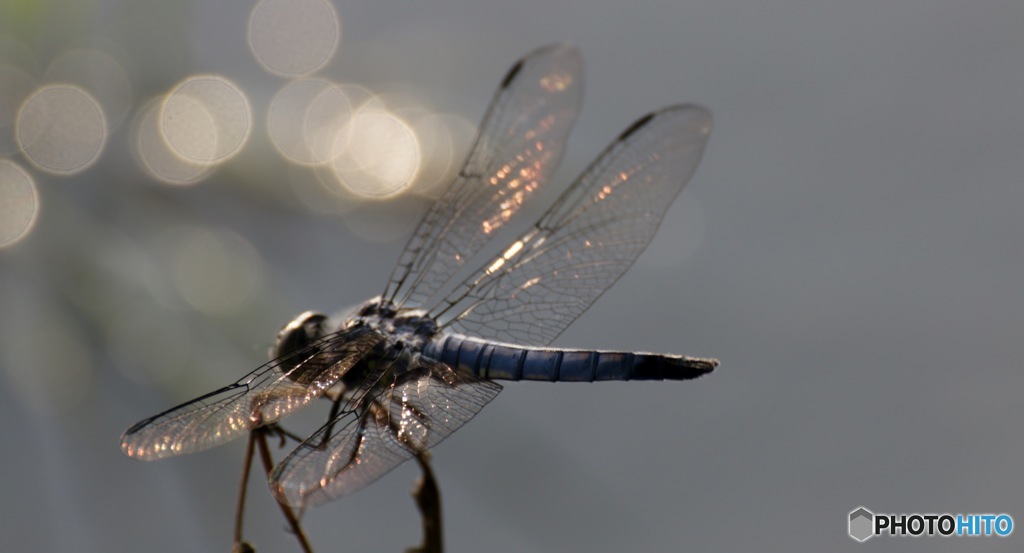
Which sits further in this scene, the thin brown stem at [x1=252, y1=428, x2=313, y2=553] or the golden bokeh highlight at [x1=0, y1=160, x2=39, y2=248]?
the golden bokeh highlight at [x1=0, y1=160, x2=39, y2=248]

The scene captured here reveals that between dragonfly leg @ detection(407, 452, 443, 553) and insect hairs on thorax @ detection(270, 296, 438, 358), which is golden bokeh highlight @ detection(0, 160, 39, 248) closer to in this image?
insect hairs on thorax @ detection(270, 296, 438, 358)

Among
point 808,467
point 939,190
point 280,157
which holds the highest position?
point 939,190

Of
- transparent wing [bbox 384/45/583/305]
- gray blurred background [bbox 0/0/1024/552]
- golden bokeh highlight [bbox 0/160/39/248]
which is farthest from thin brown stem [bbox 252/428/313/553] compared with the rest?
golden bokeh highlight [bbox 0/160/39/248]

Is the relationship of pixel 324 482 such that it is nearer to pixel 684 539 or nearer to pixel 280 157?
pixel 684 539

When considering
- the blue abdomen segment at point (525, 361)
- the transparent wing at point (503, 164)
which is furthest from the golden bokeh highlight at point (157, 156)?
the blue abdomen segment at point (525, 361)

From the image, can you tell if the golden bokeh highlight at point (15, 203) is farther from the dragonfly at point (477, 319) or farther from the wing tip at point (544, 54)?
the wing tip at point (544, 54)

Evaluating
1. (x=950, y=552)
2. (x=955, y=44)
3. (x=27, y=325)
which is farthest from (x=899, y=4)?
(x=27, y=325)
